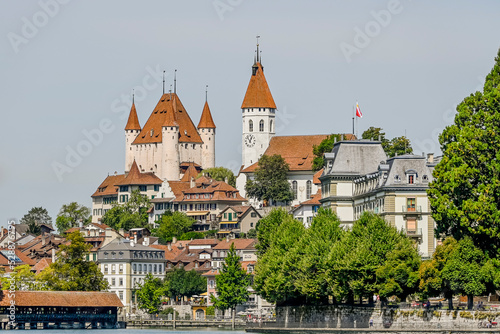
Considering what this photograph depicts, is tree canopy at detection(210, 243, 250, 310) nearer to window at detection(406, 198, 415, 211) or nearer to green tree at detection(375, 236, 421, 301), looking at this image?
window at detection(406, 198, 415, 211)

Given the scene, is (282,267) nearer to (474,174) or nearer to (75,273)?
(474,174)

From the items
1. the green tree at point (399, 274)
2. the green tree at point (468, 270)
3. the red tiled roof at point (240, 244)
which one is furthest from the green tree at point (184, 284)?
the green tree at point (468, 270)

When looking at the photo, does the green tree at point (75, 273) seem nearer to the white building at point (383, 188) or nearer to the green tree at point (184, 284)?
the green tree at point (184, 284)

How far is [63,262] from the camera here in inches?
5625

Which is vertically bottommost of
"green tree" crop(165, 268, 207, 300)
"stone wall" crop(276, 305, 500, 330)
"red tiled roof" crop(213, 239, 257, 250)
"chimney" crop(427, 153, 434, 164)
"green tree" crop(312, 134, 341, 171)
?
"stone wall" crop(276, 305, 500, 330)

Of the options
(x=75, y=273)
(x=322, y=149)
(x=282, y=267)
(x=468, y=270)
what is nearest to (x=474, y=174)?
(x=468, y=270)

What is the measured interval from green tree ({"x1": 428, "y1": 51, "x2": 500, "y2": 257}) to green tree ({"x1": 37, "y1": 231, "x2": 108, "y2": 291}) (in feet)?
196

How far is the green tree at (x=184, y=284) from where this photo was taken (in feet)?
518

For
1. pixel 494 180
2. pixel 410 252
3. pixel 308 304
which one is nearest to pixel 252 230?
Result: pixel 308 304

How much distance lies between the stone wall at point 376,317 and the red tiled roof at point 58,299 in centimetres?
2958

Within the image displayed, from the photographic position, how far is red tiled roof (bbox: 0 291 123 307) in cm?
13475

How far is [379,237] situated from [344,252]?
2.60m

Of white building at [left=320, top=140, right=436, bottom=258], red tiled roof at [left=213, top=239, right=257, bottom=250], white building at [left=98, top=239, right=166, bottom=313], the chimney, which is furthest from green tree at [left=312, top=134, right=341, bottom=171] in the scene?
the chimney

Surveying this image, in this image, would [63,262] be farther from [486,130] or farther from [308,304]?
[486,130]
